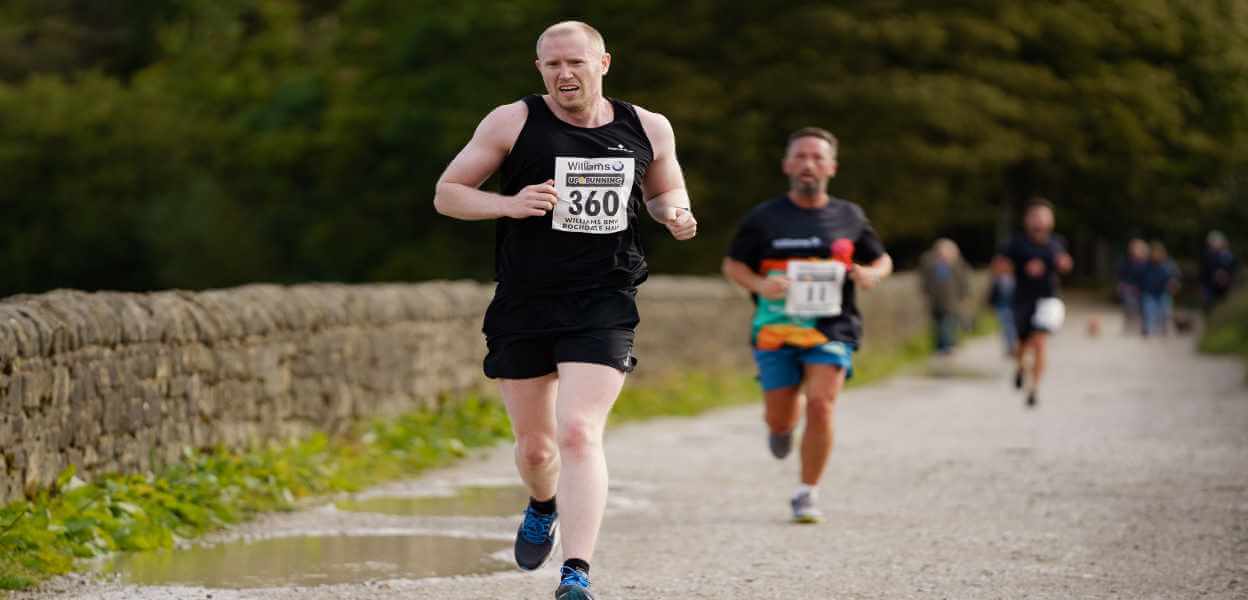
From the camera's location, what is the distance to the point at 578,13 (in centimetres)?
4384

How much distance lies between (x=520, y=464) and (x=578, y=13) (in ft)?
124

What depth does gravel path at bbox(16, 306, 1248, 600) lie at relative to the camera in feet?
22.6

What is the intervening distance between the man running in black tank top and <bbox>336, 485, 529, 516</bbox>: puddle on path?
2.87 metres

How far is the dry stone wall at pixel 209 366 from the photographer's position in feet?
25.8

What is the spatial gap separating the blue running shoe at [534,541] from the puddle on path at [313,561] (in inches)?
21.2

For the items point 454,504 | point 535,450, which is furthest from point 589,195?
point 454,504

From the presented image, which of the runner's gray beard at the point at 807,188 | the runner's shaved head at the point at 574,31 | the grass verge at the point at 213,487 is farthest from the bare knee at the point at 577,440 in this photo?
the runner's gray beard at the point at 807,188

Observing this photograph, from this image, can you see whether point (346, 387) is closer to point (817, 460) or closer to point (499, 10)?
point (817, 460)

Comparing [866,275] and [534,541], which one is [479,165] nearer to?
[534,541]

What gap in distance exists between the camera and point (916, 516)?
9.06 meters

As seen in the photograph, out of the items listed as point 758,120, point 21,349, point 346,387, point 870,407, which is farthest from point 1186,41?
point 21,349

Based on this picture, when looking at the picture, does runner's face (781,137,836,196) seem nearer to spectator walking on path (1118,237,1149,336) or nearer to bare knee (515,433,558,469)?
bare knee (515,433,558,469)

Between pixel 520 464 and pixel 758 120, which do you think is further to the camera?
pixel 758 120

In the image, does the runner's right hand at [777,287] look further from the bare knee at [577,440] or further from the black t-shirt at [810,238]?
the bare knee at [577,440]
